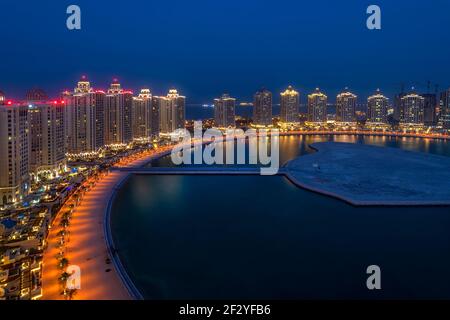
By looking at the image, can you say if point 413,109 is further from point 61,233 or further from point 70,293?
point 70,293

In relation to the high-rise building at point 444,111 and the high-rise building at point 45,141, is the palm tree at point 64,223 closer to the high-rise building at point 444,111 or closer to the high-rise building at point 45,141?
the high-rise building at point 45,141

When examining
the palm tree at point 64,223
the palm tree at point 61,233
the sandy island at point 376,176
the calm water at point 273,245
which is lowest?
the calm water at point 273,245

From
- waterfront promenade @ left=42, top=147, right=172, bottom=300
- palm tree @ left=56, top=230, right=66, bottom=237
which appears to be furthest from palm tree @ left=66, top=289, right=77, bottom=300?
palm tree @ left=56, top=230, right=66, bottom=237

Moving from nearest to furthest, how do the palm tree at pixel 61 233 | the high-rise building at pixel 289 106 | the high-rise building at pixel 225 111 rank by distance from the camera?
the palm tree at pixel 61 233, the high-rise building at pixel 225 111, the high-rise building at pixel 289 106

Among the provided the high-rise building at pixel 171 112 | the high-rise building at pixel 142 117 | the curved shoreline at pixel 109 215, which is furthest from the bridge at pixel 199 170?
the high-rise building at pixel 171 112

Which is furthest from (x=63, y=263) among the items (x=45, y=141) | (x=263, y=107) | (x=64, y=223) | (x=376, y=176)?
(x=263, y=107)

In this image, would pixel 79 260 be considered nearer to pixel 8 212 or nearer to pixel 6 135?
pixel 8 212

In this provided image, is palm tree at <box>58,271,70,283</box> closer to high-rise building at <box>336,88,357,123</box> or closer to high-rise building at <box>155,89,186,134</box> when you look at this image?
high-rise building at <box>155,89,186,134</box>
